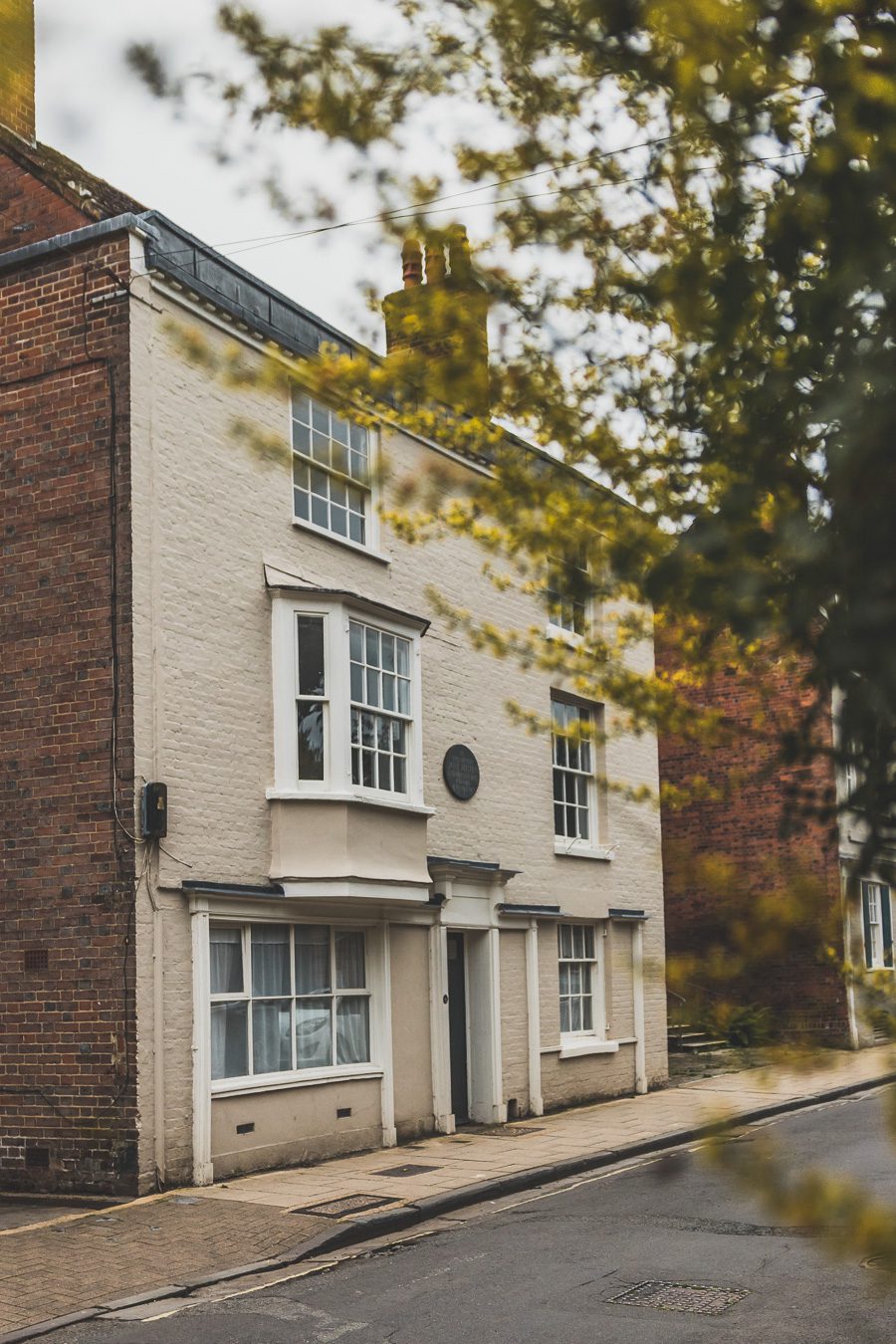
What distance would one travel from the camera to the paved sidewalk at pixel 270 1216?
9039 mm

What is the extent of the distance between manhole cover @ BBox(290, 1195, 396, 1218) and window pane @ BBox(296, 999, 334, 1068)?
242 centimetres

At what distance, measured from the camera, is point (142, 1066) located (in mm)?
11930

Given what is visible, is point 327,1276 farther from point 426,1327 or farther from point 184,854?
point 184,854

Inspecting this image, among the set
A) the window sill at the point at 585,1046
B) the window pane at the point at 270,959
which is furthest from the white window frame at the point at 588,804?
the window pane at the point at 270,959

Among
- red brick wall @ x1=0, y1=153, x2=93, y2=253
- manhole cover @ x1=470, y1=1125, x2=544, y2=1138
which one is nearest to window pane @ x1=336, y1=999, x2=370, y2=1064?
manhole cover @ x1=470, y1=1125, x2=544, y2=1138

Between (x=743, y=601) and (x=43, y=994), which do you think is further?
(x=43, y=994)

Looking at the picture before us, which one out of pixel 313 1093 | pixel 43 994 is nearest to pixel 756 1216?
pixel 313 1093

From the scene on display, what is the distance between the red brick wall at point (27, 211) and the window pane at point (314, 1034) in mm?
7892

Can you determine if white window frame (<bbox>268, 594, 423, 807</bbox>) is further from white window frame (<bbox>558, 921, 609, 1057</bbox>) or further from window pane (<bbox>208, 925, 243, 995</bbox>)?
white window frame (<bbox>558, 921, 609, 1057</bbox>)

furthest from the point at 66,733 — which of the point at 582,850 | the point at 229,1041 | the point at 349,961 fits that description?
the point at 582,850

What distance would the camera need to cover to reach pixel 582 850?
19.7 metres

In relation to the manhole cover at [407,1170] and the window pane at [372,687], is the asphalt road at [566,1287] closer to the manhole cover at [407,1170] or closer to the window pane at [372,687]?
the manhole cover at [407,1170]

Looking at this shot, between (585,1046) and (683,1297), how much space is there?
36.0 feet

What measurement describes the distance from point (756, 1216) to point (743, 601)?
9558 millimetres
